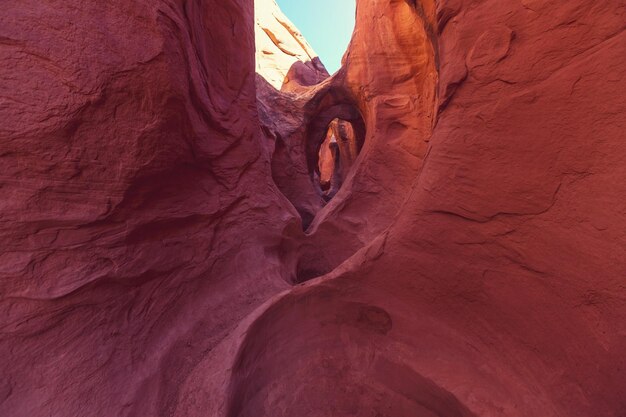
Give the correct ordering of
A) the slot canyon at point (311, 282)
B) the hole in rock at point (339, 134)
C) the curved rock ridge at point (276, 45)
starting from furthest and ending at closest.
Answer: the curved rock ridge at point (276, 45), the hole in rock at point (339, 134), the slot canyon at point (311, 282)

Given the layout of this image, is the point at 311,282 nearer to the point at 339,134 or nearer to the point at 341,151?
the point at 341,151

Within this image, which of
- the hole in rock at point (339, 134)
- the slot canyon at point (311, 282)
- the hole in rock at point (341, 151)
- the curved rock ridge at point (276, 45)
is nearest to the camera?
the slot canyon at point (311, 282)

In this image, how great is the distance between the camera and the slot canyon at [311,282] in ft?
4.55

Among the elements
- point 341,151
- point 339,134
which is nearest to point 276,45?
point 339,134

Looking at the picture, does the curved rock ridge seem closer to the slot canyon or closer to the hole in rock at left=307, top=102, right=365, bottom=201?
the hole in rock at left=307, top=102, right=365, bottom=201

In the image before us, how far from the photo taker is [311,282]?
8.88 ft

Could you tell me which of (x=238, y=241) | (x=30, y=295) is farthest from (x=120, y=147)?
(x=238, y=241)

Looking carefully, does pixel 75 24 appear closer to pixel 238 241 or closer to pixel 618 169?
pixel 238 241

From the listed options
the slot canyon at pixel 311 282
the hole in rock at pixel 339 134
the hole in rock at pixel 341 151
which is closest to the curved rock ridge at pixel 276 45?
the hole in rock at pixel 341 151

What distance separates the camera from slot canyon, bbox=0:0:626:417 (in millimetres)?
1388

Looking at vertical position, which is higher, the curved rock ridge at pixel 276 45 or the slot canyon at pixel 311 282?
the curved rock ridge at pixel 276 45

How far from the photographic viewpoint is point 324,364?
8.84 ft

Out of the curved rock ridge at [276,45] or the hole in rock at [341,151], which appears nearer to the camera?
the hole in rock at [341,151]

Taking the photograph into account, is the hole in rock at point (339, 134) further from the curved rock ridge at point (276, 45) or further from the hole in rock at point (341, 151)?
the curved rock ridge at point (276, 45)
